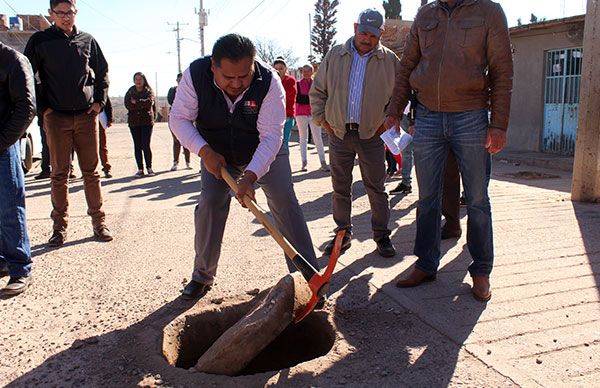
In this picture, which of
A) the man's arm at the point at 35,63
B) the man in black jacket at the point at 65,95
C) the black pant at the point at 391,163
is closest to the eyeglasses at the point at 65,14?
the man in black jacket at the point at 65,95

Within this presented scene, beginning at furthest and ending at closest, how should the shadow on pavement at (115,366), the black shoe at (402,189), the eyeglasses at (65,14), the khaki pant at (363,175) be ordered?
the black shoe at (402,189) < the eyeglasses at (65,14) < the khaki pant at (363,175) < the shadow on pavement at (115,366)

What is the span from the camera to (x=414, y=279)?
4098 millimetres

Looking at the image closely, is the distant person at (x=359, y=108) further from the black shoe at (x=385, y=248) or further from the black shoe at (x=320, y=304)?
the black shoe at (x=320, y=304)

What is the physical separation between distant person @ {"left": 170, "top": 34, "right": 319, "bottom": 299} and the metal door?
1075cm

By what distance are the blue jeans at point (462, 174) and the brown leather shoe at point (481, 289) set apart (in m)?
0.05

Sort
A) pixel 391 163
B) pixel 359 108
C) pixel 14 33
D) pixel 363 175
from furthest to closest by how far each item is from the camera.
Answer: pixel 14 33
pixel 391 163
pixel 363 175
pixel 359 108

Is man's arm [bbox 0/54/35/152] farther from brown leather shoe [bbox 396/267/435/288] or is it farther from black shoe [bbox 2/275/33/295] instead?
brown leather shoe [bbox 396/267/435/288]

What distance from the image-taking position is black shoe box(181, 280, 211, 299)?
4.04 metres

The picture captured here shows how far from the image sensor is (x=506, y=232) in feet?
18.0

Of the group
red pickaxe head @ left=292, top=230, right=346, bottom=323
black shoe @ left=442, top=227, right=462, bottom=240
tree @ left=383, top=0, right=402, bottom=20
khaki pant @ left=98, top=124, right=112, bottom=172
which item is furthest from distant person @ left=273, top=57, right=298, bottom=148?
tree @ left=383, top=0, right=402, bottom=20

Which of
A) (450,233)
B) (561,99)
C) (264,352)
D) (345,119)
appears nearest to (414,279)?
(264,352)

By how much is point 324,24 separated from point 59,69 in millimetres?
55559

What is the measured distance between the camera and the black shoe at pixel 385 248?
16.0 ft

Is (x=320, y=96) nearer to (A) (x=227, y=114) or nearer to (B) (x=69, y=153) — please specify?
(A) (x=227, y=114)
